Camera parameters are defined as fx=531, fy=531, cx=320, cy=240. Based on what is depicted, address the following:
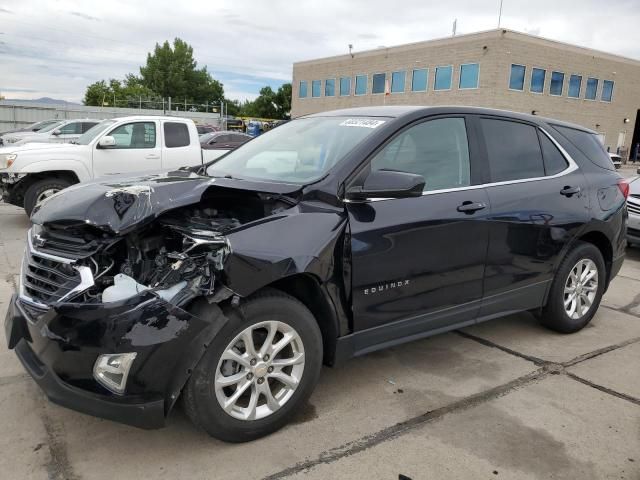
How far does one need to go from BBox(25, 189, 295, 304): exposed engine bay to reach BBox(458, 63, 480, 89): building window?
121 ft

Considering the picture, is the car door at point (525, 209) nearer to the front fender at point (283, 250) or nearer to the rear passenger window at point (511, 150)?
the rear passenger window at point (511, 150)

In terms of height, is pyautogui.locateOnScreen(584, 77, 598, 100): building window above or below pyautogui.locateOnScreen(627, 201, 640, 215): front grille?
above

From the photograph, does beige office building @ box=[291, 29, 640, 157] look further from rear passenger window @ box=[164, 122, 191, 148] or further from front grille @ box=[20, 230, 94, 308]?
front grille @ box=[20, 230, 94, 308]

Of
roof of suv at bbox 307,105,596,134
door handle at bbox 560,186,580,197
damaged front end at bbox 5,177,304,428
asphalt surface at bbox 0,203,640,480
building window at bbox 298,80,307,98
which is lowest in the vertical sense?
asphalt surface at bbox 0,203,640,480

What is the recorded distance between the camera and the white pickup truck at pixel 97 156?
26.9 ft

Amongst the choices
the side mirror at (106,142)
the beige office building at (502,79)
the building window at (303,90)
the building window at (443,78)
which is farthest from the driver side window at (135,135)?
the building window at (303,90)

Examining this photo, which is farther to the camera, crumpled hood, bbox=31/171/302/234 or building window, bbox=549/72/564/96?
building window, bbox=549/72/564/96

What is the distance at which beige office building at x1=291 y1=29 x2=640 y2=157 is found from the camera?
118 feet

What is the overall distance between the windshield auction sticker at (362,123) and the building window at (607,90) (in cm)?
4562

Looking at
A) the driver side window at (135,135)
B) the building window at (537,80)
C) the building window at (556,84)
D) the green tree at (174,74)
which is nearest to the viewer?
the driver side window at (135,135)

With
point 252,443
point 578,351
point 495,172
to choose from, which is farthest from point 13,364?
point 578,351

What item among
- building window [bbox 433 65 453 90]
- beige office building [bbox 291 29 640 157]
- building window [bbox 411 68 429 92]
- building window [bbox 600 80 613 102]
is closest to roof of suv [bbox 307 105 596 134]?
beige office building [bbox 291 29 640 157]

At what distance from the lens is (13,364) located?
3619mm

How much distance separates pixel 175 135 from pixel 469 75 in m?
31.8
